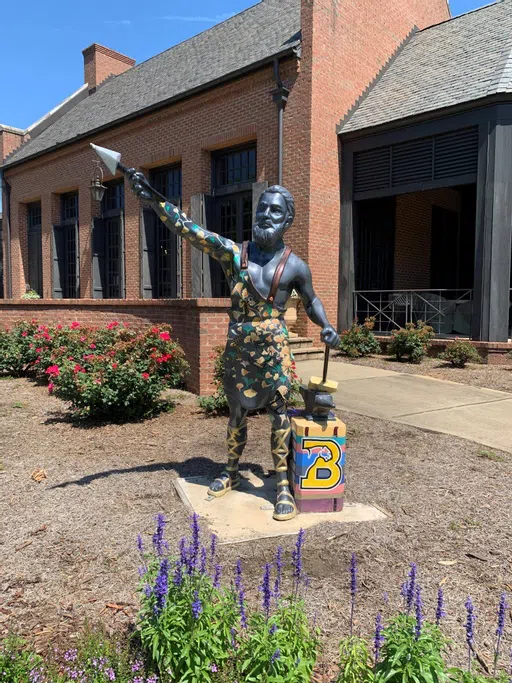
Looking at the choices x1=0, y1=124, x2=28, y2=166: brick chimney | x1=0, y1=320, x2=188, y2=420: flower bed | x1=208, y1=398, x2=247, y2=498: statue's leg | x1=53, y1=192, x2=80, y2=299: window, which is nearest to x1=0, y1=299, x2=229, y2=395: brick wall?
x1=0, y1=320, x2=188, y2=420: flower bed

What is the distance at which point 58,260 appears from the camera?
Result: 18875mm

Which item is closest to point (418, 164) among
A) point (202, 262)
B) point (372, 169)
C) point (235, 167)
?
point (372, 169)

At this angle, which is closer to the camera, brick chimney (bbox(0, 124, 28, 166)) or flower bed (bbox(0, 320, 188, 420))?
flower bed (bbox(0, 320, 188, 420))

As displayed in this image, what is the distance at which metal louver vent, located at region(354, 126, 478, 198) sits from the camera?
1027 cm

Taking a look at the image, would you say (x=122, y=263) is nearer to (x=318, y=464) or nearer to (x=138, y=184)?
(x=138, y=184)

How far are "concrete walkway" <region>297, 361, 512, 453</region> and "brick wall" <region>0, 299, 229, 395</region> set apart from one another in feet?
6.12

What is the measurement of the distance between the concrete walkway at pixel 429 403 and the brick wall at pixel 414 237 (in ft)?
20.7

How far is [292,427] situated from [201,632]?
178 centimetres

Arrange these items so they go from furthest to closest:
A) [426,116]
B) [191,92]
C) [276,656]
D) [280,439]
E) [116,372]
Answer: [191,92] → [426,116] → [116,372] → [280,439] → [276,656]

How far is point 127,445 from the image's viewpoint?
502cm

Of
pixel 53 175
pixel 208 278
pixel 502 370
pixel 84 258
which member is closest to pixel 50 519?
pixel 502 370

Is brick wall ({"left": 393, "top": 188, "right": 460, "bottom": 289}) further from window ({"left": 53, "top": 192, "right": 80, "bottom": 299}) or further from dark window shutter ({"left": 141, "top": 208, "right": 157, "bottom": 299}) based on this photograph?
window ({"left": 53, "top": 192, "right": 80, "bottom": 299})

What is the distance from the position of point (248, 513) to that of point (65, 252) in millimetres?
17472

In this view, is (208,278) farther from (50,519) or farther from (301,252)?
(50,519)
